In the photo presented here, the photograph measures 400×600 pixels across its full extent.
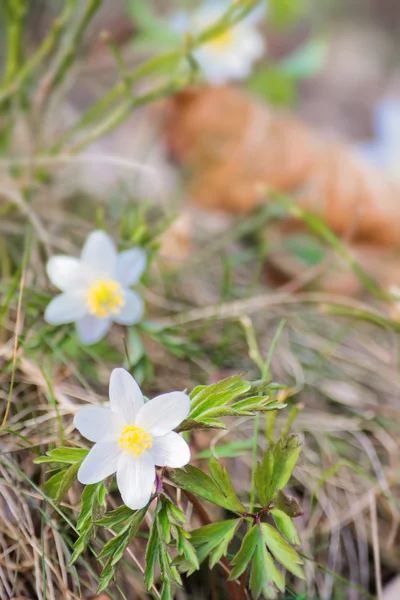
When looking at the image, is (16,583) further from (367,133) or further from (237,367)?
(367,133)

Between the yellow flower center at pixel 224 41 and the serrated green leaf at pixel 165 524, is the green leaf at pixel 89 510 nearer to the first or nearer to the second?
the serrated green leaf at pixel 165 524

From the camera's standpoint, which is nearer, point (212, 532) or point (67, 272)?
point (212, 532)

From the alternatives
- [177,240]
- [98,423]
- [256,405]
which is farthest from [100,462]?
[177,240]

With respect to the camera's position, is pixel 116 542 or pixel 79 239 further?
pixel 79 239

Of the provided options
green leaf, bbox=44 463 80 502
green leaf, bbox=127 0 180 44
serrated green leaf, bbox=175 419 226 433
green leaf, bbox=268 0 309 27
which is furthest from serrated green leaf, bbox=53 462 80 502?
green leaf, bbox=268 0 309 27

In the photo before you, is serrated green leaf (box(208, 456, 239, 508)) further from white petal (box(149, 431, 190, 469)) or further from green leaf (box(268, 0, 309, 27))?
green leaf (box(268, 0, 309, 27))

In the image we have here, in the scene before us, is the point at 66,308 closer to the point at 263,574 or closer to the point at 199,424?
the point at 199,424

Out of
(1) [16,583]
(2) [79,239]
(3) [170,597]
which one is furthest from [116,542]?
(2) [79,239]
